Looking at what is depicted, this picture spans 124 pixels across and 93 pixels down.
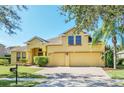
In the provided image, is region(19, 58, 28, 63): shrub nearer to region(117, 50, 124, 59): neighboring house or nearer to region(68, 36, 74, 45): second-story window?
region(68, 36, 74, 45): second-story window

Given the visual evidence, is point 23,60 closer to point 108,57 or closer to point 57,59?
point 57,59

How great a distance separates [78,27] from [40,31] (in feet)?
31.5

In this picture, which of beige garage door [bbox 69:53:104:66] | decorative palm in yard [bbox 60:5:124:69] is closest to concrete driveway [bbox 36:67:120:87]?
decorative palm in yard [bbox 60:5:124:69]

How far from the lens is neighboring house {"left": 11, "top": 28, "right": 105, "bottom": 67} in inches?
1056

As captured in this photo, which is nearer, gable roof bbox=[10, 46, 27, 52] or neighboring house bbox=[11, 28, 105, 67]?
neighboring house bbox=[11, 28, 105, 67]

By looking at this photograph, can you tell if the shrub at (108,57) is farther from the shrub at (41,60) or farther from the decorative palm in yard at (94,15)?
the decorative palm in yard at (94,15)

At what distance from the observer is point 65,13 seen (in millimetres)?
13773

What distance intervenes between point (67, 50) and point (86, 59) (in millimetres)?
2302

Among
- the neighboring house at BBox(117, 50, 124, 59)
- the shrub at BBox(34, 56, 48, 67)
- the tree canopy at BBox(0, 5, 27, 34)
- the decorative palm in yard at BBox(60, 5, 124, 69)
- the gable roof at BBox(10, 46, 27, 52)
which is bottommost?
the shrub at BBox(34, 56, 48, 67)

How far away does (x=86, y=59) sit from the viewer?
26734 mm

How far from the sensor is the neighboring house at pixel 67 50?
88.0ft
